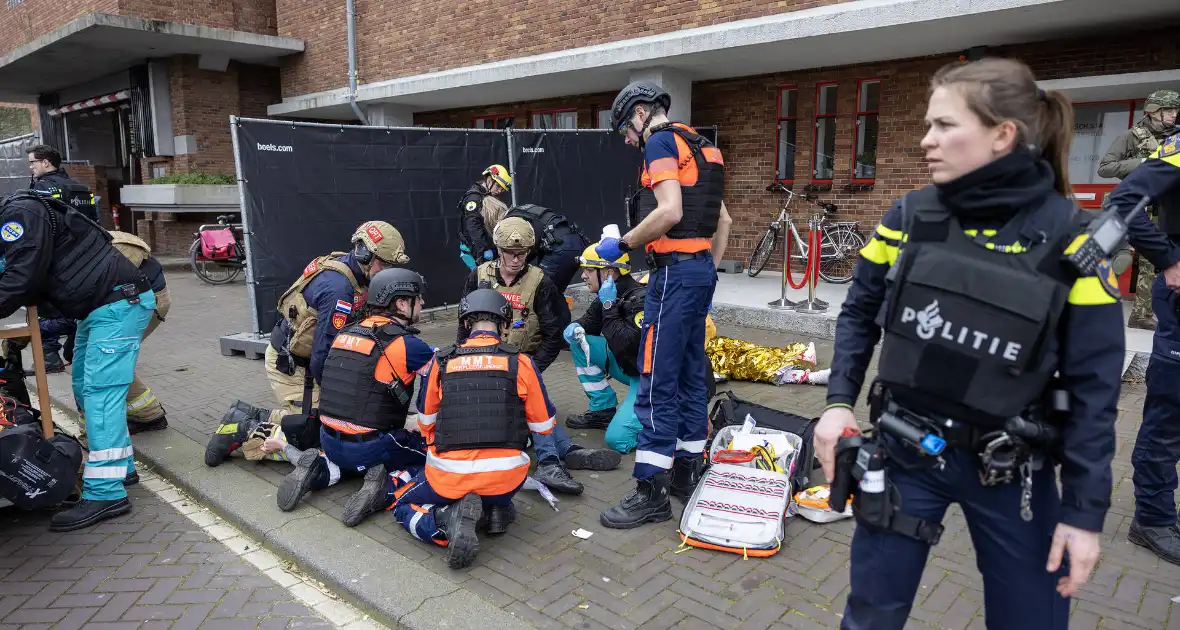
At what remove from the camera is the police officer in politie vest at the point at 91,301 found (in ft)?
13.3

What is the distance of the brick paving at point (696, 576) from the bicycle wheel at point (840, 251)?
7.02 m

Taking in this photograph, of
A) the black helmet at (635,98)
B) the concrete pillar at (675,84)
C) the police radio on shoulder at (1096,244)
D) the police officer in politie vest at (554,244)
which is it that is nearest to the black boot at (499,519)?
the black helmet at (635,98)

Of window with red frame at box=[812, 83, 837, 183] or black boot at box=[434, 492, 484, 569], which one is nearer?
black boot at box=[434, 492, 484, 569]

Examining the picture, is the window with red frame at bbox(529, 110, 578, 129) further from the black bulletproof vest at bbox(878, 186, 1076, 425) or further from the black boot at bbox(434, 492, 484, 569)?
the black bulletproof vest at bbox(878, 186, 1076, 425)

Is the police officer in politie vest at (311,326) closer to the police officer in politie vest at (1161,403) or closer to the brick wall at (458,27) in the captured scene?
the police officer in politie vest at (1161,403)

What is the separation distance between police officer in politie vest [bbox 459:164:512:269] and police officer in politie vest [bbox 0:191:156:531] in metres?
3.61

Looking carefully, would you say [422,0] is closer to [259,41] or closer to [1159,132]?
[259,41]

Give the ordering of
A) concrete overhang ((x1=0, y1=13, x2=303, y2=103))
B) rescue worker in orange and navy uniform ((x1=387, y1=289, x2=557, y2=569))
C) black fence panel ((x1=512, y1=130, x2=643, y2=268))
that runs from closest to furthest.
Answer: rescue worker in orange and navy uniform ((x1=387, y1=289, x2=557, y2=569)) → black fence panel ((x1=512, y1=130, x2=643, y2=268)) → concrete overhang ((x1=0, y1=13, x2=303, y2=103))

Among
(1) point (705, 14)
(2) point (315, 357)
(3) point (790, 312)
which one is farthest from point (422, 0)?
(2) point (315, 357)

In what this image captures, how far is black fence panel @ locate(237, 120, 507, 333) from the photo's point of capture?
7.78m

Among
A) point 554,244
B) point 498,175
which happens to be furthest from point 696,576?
point 498,175

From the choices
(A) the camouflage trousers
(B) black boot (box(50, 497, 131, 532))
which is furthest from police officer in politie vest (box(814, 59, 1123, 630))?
(A) the camouflage trousers

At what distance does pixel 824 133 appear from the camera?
12102 mm

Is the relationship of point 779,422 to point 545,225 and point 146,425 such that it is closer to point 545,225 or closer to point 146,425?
point 545,225
